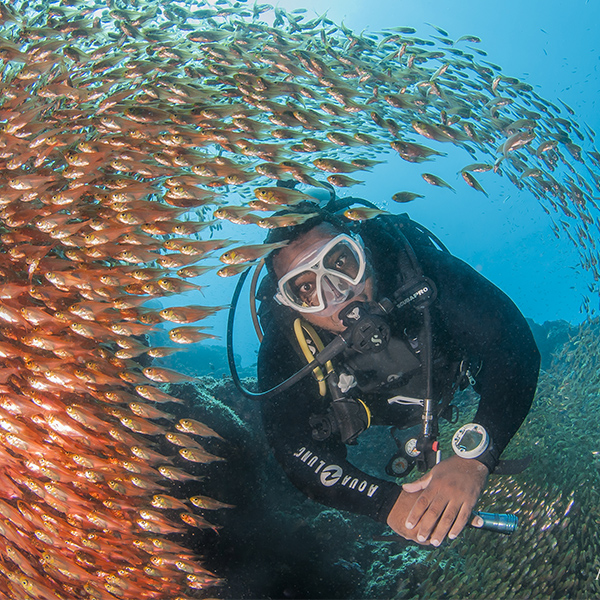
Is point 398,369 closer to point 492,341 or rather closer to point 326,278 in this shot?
point 492,341

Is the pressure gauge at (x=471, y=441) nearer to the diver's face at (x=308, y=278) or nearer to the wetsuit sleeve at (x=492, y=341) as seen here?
the wetsuit sleeve at (x=492, y=341)

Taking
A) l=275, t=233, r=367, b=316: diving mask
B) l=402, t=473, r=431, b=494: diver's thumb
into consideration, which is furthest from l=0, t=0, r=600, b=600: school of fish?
l=402, t=473, r=431, b=494: diver's thumb

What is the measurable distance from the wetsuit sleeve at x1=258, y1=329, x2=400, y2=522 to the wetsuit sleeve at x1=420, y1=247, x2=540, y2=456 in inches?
35.2

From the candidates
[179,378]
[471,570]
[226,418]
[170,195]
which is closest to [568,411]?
[471,570]

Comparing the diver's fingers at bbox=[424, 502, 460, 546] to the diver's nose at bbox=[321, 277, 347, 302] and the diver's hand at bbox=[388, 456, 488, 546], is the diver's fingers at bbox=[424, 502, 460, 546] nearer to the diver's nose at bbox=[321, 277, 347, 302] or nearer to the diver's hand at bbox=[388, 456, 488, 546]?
the diver's hand at bbox=[388, 456, 488, 546]

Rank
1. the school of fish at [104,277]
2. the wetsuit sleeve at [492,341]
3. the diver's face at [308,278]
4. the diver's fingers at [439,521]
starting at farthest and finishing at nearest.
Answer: the diver's face at [308,278]
the school of fish at [104,277]
the wetsuit sleeve at [492,341]
the diver's fingers at [439,521]

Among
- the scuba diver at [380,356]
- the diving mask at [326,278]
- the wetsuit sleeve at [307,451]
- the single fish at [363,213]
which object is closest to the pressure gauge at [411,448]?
the scuba diver at [380,356]

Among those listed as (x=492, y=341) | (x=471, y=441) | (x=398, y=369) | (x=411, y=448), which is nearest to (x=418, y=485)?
(x=471, y=441)

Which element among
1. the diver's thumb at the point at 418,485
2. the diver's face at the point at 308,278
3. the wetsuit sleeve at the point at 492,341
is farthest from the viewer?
the diver's face at the point at 308,278

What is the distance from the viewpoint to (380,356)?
9.45ft

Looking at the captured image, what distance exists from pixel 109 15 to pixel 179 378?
454 cm

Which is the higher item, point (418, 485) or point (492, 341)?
point (492, 341)

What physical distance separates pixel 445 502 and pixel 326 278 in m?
1.80

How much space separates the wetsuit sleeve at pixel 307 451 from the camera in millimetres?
2369
